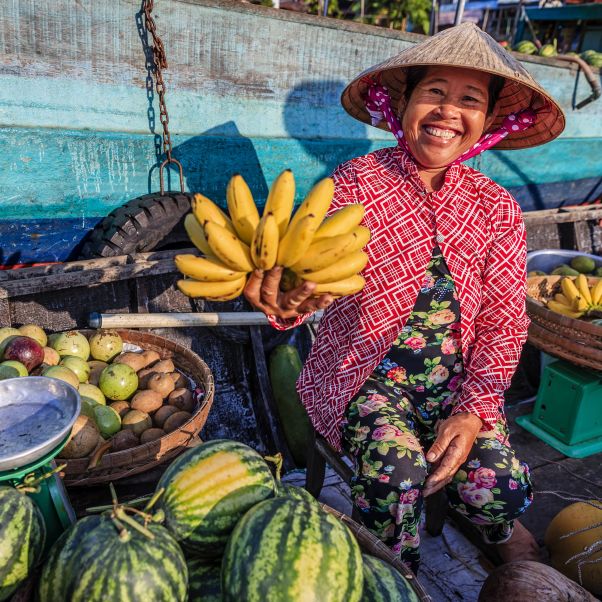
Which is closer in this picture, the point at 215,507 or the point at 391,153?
the point at 215,507

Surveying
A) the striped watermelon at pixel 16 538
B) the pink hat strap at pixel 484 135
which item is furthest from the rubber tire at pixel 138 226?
the striped watermelon at pixel 16 538

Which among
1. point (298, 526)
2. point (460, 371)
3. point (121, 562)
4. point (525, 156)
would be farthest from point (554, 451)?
point (525, 156)

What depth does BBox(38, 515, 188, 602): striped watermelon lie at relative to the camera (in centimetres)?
99

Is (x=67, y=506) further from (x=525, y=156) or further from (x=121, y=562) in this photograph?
(x=525, y=156)

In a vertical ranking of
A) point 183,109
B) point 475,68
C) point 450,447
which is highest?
point 475,68

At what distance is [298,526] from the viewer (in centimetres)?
108

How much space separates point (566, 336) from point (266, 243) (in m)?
2.34

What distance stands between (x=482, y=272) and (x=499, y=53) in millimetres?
834

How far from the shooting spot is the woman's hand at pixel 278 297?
143cm

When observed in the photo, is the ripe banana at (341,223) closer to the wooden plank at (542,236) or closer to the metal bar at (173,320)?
the metal bar at (173,320)

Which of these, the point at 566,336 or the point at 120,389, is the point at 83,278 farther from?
the point at 566,336

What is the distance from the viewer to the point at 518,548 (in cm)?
219

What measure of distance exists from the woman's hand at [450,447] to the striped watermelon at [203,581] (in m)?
0.90

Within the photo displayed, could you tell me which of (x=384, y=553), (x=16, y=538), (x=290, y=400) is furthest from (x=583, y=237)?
(x=16, y=538)
